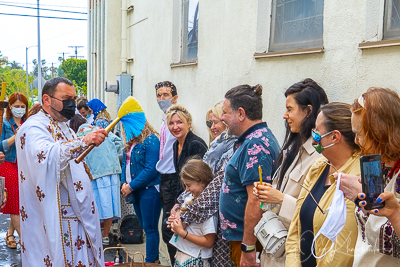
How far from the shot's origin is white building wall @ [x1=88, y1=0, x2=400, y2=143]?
3393mm

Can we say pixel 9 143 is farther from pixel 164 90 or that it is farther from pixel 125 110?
pixel 125 110

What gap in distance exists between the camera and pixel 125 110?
4.23 metres

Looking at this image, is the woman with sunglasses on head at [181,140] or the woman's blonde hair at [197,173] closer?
the woman's blonde hair at [197,173]

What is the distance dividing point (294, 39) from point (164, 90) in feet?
7.62

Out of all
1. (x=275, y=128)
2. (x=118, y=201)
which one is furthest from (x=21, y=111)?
(x=275, y=128)

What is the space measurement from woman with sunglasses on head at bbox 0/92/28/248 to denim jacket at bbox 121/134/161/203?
2077mm

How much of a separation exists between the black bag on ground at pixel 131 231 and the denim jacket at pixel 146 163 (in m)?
1.62

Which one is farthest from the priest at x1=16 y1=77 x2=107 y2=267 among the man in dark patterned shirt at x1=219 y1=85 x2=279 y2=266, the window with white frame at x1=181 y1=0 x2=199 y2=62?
the window with white frame at x1=181 y1=0 x2=199 y2=62

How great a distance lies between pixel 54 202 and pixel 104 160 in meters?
2.84

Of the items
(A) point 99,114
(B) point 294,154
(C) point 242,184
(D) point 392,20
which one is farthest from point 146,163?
(D) point 392,20

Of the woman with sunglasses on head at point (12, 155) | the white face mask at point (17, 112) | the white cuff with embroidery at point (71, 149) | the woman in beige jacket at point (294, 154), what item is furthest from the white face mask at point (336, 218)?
the white face mask at point (17, 112)

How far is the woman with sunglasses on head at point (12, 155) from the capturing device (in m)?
6.98

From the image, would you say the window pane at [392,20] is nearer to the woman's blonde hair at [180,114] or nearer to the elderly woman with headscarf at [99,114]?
the woman's blonde hair at [180,114]

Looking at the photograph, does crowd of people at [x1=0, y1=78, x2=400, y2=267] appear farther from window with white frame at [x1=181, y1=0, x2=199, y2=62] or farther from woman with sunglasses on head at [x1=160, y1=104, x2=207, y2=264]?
window with white frame at [x1=181, y1=0, x2=199, y2=62]
